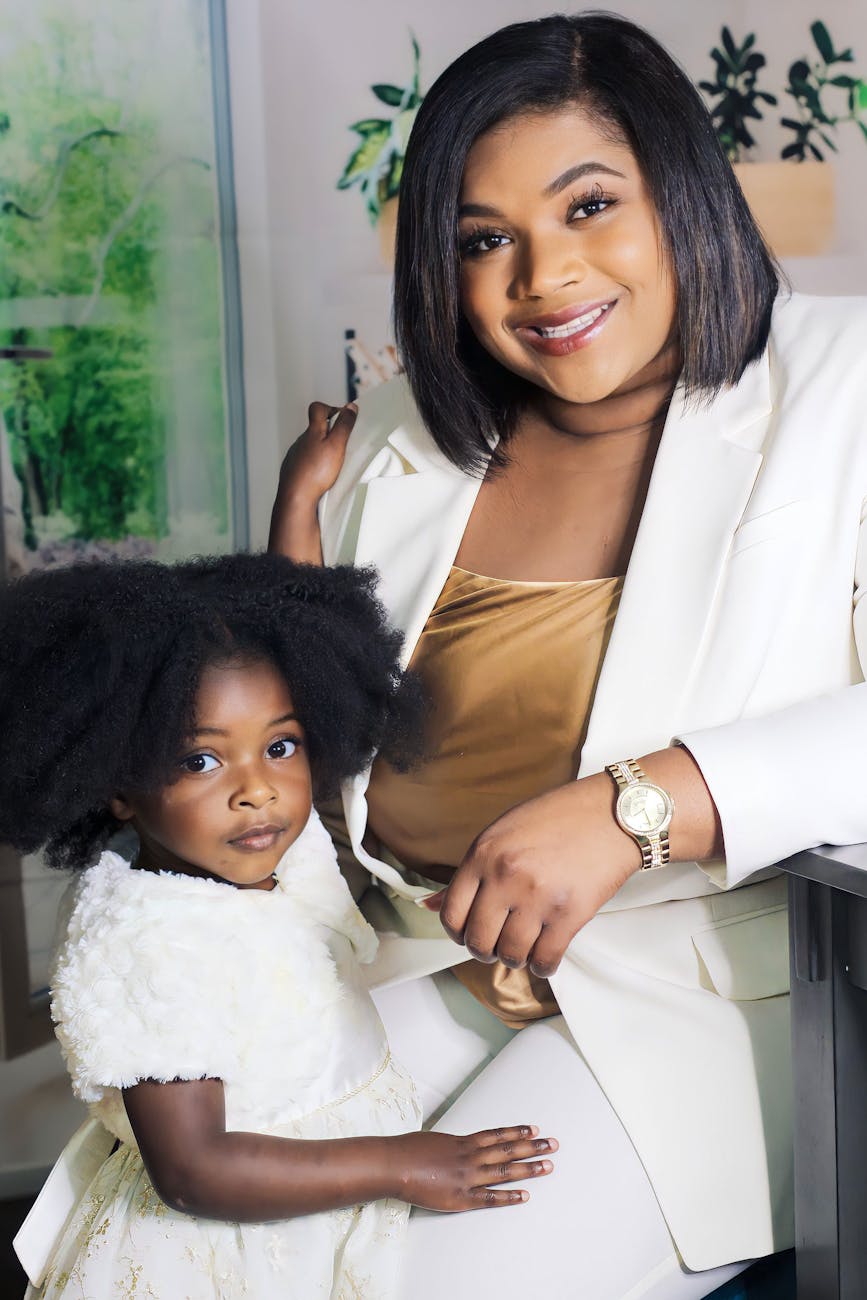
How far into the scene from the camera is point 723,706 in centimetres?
133

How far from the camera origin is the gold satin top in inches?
56.3

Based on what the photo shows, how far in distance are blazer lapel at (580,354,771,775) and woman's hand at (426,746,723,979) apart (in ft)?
0.46

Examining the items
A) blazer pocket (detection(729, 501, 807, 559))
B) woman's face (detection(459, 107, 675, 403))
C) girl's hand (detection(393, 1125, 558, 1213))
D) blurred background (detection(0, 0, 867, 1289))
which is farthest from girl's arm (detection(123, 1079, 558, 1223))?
blurred background (detection(0, 0, 867, 1289))

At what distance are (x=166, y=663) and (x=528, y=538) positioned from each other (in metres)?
0.48

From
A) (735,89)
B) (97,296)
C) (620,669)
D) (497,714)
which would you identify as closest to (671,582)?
(620,669)

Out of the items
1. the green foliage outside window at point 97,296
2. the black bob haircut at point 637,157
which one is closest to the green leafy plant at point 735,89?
the green foliage outside window at point 97,296

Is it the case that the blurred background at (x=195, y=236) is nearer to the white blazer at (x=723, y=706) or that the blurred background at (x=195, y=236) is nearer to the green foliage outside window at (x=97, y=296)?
the green foliage outside window at (x=97, y=296)

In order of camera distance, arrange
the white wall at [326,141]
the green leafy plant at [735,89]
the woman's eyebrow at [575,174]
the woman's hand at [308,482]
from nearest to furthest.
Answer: the woman's eyebrow at [575,174] → the woman's hand at [308,482] → the white wall at [326,141] → the green leafy plant at [735,89]

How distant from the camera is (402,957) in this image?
1551 mm

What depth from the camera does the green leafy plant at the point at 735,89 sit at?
2.79 meters

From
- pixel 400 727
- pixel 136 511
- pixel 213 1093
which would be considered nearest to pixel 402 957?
pixel 400 727

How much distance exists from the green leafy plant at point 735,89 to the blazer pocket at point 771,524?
5.63 feet

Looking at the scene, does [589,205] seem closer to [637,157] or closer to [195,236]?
[637,157]

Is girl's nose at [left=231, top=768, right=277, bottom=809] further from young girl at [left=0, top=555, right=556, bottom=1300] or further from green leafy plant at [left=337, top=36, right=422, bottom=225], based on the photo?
green leafy plant at [left=337, top=36, right=422, bottom=225]
